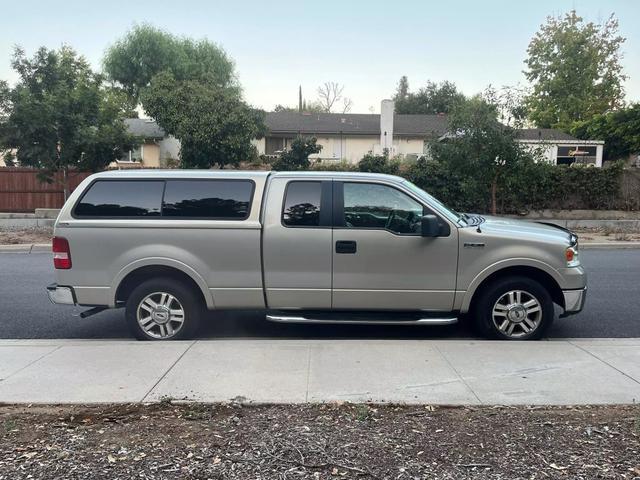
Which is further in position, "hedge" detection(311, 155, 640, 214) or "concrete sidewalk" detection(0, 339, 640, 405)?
"hedge" detection(311, 155, 640, 214)

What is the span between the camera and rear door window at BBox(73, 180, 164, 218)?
20.3 feet

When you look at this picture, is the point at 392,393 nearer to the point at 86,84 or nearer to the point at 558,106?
the point at 86,84

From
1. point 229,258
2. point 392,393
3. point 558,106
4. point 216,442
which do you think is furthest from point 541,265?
point 558,106

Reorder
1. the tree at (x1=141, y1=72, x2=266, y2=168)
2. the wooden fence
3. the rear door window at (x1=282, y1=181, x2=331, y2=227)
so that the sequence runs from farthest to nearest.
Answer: the tree at (x1=141, y1=72, x2=266, y2=168)
the wooden fence
the rear door window at (x1=282, y1=181, x2=331, y2=227)

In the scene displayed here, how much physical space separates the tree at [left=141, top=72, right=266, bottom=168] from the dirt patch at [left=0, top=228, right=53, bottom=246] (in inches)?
271

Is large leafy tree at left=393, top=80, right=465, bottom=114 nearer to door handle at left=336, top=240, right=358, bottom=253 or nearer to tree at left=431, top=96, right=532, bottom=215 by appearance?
tree at left=431, top=96, right=532, bottom=215

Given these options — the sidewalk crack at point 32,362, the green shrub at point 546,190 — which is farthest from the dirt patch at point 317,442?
the green shrub at point 546,190

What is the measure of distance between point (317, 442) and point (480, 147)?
1432 cm

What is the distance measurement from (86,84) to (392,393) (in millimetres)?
16678

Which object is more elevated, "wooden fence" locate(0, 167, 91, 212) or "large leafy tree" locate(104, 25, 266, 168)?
"large leafy tree" locate(104, 25, 266, 168)

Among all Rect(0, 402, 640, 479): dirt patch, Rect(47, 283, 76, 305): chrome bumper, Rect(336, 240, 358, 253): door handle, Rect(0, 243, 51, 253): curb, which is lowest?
Rect(0, 243, 51, 253): curb

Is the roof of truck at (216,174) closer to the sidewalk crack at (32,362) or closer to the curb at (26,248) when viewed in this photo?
the sidewalk crack at (32,362)

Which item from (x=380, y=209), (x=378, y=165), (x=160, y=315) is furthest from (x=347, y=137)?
(x=160, y=315)

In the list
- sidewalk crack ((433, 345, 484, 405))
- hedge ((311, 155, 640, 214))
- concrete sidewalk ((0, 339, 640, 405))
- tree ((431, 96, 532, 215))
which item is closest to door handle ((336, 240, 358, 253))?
concrete sidewalk ((0, 339, 640, 405))
